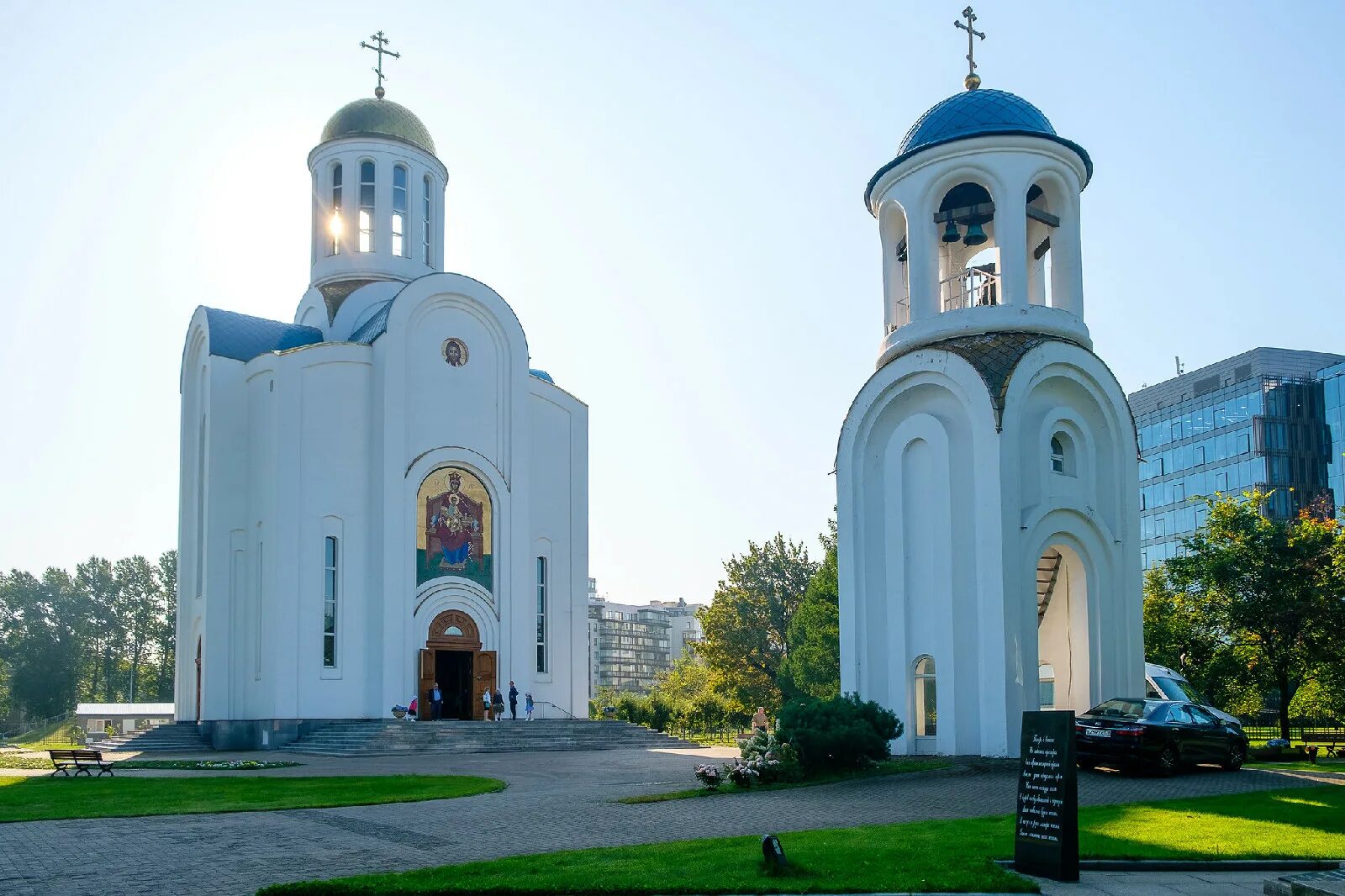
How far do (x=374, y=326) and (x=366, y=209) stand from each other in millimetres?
5810

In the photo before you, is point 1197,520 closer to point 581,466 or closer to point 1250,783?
point 581,466

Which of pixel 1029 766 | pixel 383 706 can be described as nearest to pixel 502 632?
pixel 383 706

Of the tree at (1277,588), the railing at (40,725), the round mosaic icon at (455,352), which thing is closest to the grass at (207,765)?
the round mosaic icon at (455,352)

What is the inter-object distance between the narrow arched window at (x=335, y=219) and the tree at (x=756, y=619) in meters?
22.1

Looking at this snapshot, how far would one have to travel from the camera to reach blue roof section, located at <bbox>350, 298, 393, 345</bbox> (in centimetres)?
3459

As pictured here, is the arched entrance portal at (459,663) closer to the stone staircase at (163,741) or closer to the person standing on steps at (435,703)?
the person standing on steps at (435,703)

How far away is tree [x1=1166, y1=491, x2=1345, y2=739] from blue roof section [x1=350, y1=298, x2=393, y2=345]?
21421mm

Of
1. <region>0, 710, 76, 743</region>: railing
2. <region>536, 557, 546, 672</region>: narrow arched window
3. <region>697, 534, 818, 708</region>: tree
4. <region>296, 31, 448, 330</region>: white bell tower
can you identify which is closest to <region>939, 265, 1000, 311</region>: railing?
<region>536, 557, 546, 672</region>: narrow arched window

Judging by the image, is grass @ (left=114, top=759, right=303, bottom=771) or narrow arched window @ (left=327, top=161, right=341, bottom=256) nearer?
grass @ (left=114, top=759, right=303, bottom=771)

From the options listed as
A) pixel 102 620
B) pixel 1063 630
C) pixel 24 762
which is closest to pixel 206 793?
pixel 24 762

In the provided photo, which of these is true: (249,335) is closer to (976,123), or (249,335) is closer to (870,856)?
(976,123)

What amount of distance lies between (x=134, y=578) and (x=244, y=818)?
76.2 meters

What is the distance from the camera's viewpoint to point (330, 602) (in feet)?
108

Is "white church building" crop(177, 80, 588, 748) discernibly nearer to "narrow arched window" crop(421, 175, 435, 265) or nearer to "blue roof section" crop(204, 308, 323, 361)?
"blue roof section" crop(204, 308, 323, 361)
